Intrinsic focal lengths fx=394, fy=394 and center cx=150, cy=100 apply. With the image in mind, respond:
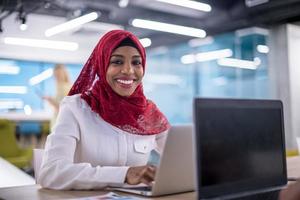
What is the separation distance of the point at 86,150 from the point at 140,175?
1.45ft

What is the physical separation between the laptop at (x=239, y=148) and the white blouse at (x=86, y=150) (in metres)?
0.40

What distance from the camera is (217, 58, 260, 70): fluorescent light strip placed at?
7.04 metres

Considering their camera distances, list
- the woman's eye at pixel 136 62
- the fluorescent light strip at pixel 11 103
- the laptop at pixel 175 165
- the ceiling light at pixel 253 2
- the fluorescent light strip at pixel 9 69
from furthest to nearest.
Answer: the fluorescent light strip at pixel 9 69
the fluorescent light strip at pixel 11 103
the ceiling light at pixel 253 2
the woman's eye at pixel 136 62
the laptop at pixel 175 165

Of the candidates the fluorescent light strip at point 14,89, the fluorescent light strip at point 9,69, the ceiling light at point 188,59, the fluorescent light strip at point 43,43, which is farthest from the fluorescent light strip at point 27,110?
the ceiling light at point 188,59

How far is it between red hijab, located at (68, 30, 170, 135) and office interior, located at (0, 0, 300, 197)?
3.33 metres

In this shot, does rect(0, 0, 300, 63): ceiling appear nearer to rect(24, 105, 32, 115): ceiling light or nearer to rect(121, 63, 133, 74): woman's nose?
rect(24, 105, 32, 115): ceiling light

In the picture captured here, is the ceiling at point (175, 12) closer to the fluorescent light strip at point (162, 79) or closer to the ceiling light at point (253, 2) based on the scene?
the ceiling light at point (253, 2)

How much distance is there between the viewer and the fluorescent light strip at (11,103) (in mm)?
7664

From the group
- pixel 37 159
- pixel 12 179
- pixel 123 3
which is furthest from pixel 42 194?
pixel 123 3

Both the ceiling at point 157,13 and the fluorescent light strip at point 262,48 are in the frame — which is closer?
the ceiling at point 157,13

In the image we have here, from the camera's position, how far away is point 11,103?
307 inches

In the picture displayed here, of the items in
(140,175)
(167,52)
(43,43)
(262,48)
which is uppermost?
(43,43)

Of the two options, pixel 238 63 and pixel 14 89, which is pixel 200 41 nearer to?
Result: pixel 238 63

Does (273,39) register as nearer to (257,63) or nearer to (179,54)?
(257,63)
